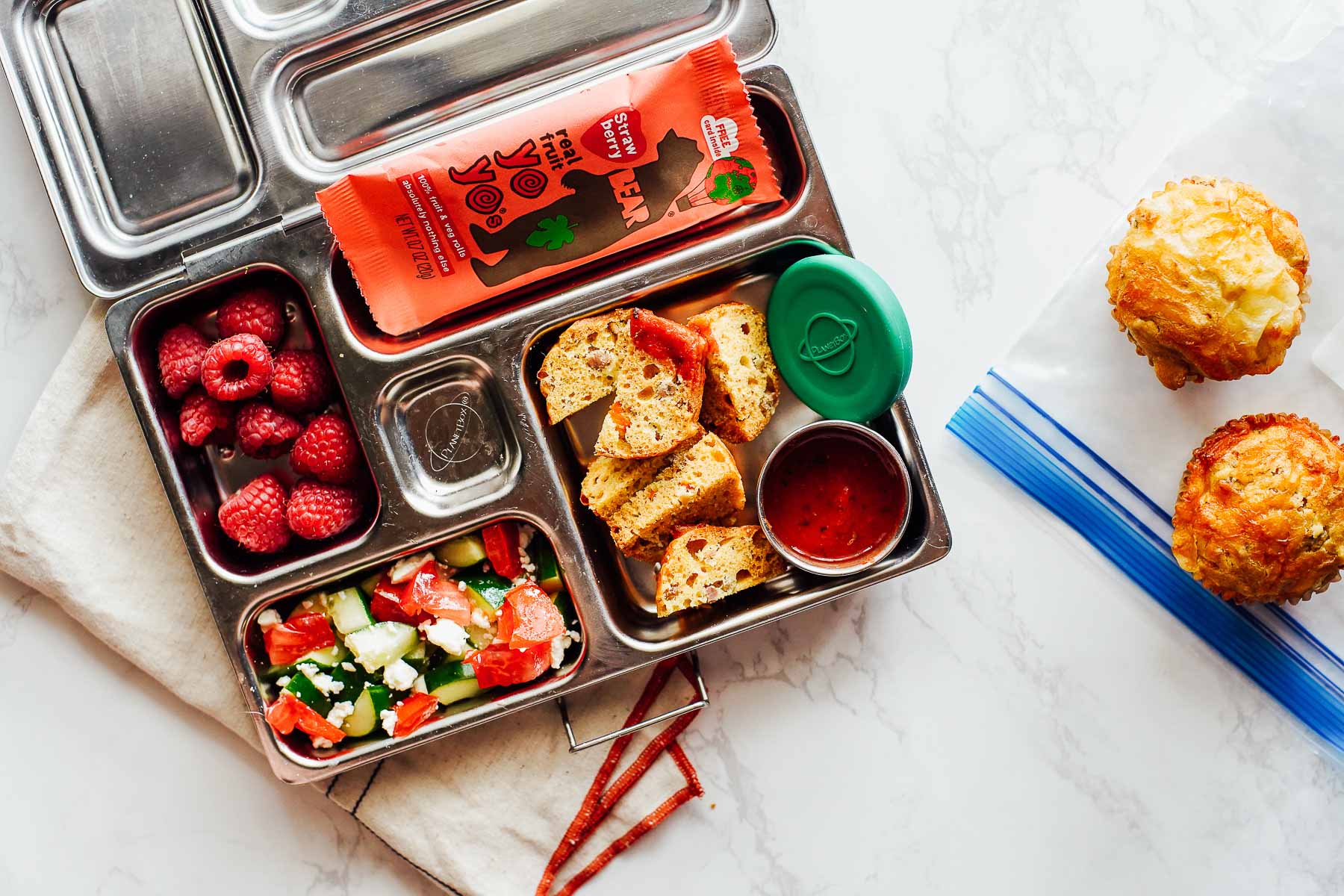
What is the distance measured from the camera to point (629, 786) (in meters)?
2.29

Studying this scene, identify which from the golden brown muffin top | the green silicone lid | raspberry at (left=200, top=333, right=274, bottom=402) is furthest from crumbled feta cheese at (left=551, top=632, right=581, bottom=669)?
the golden brown muffin top

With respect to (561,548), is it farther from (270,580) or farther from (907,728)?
(907,728)

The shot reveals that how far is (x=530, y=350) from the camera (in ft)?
7.15

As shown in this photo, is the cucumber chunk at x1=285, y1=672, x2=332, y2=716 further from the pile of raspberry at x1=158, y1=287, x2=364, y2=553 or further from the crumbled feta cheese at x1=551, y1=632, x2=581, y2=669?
the crumbled feta cheese at x1=551, y1=632, x2=581, y2=669

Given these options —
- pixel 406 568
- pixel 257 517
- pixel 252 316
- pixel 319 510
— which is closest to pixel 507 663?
pixel 406 568

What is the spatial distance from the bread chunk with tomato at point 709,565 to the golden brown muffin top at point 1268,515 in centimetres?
97

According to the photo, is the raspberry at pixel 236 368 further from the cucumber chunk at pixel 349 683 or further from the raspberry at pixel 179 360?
the cucumber chunk at pixel 349 683

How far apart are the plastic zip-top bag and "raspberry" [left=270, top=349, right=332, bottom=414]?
156 cm

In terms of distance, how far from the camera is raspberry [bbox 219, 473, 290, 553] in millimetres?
2082

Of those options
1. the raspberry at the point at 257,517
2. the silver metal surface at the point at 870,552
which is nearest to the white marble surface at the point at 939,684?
the silver metal surface at the point at 870,552

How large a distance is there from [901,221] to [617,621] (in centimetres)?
122

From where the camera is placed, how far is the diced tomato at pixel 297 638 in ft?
6.97

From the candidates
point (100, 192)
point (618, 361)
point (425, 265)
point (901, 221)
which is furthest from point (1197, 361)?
point (100, 192)

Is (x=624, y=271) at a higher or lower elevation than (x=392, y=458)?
higher
